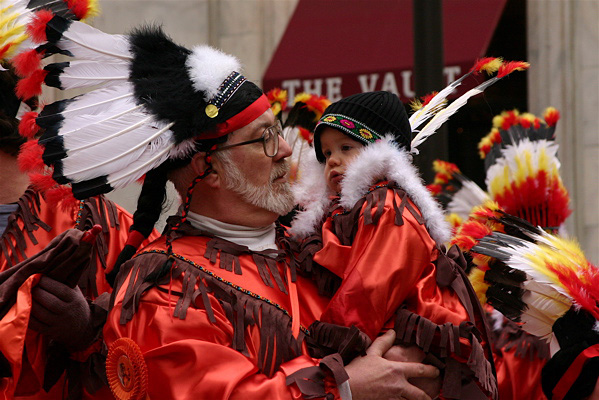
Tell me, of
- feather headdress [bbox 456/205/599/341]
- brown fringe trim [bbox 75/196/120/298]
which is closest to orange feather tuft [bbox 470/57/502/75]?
feather headdress [bbox 456/205/599/341]

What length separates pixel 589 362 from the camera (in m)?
3.34

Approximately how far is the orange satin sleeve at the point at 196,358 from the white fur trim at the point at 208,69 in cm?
75

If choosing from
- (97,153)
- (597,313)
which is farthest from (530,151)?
(97,153)

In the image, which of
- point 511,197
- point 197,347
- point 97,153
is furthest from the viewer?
point 511,197

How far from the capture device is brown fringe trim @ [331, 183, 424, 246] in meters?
3.04

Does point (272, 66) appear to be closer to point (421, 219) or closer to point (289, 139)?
point (289, 139)

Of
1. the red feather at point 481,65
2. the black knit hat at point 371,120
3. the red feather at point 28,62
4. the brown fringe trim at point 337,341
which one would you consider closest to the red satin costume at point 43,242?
the red feather at point 28,62

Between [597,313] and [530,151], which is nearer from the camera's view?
[597,313]

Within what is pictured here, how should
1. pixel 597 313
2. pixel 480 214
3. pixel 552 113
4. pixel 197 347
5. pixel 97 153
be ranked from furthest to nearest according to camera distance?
pixel 552 113 < pixel 480 214 < pixel 597 313 < pixel 97 153 < pixel 197 347

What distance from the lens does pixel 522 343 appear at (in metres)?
4.11

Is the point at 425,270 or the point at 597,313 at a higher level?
the point at 425,270

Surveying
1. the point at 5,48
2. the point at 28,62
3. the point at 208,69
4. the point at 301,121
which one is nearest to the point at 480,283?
the point at 301,121

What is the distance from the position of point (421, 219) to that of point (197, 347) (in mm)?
907

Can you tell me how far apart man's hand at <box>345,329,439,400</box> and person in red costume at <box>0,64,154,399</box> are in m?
1.04
